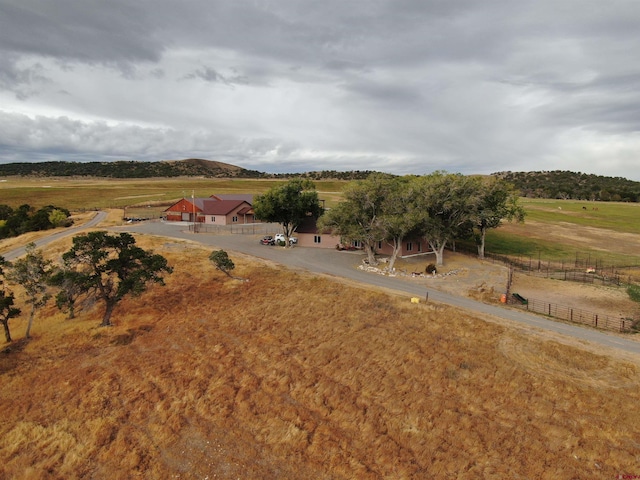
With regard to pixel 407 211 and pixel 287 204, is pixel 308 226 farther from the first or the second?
pixel 407 211

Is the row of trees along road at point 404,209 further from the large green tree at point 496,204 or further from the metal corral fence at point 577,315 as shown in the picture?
the metal corral fence at point 577,315

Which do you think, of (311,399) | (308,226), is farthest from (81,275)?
(308,226)

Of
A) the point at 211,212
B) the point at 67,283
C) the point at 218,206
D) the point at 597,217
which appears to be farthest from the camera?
the point at 597,217

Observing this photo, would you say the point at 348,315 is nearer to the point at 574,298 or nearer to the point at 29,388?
the point at 29,388

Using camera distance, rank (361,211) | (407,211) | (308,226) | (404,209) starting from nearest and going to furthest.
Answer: (407,211), (404,209), (361,211), (308,226)

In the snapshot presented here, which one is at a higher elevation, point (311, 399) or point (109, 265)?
point (109, 265)

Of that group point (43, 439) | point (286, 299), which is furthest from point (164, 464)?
point (286, 299)

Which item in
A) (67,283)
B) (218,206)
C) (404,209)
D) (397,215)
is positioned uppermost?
(404,209)

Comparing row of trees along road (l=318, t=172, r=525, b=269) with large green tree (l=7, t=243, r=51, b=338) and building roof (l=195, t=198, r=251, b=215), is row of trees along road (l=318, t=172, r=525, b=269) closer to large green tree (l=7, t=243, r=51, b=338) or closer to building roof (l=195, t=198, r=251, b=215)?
large green tree (l=7, t=243, r=51, b=338)
